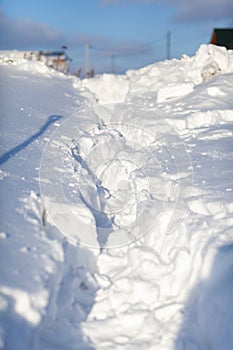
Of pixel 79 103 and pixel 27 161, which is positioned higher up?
pixel 27 161

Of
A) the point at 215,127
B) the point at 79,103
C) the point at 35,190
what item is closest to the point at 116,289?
the point at 35,190

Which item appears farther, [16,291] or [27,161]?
[27,161]

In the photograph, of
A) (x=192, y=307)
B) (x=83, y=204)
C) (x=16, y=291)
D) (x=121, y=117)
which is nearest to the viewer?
(x=16, y=291)

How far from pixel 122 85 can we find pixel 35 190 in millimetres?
12183

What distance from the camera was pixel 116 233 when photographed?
5328mm

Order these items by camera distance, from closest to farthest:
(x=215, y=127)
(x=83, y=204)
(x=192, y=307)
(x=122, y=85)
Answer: (x=192, y=307)
(x=83, y=204)
(x=215, y=127)
(x=122, y=85)

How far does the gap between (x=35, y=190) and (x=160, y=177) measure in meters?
2.29

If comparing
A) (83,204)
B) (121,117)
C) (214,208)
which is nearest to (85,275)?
(83,204)

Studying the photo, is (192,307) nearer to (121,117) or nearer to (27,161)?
(27,161)

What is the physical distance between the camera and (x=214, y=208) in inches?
187

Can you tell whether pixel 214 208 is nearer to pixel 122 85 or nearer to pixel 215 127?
pixel 215 127

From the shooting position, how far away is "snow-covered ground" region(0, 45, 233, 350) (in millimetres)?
3408

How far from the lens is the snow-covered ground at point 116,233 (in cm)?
341

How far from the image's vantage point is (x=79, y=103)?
1263 centimetres
